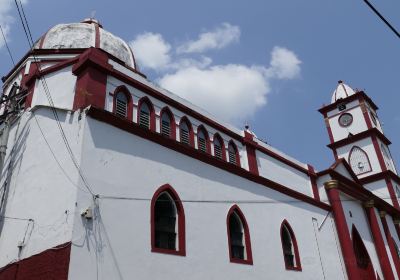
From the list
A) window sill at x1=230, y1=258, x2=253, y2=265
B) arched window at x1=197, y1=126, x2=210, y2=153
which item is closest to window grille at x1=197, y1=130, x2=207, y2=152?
arched window at x1=197, y1=126, x2=210, y2=153

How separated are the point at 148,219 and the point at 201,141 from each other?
14.1 feet

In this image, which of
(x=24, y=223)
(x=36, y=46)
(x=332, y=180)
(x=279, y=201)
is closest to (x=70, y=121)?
(x=24, y=223)

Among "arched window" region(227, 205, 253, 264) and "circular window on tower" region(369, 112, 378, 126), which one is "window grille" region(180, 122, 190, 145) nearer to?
"arched window" region(227, 205, 253, 264)

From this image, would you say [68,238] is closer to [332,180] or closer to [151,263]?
[151,263]

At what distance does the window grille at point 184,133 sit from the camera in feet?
40.9

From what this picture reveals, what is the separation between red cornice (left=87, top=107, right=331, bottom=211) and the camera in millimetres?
9617

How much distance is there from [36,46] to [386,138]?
24514 millimetres

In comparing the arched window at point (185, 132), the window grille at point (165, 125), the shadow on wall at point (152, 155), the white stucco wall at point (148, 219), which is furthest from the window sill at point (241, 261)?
the window grille at point (165, 125)

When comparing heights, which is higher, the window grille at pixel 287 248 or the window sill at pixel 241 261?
the window grille at pixel 287 248

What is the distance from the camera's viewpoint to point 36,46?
49.1ft

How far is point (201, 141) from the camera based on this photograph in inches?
518

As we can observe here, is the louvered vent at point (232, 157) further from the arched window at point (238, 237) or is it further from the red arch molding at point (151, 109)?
the red arch molding at point (151, 109)

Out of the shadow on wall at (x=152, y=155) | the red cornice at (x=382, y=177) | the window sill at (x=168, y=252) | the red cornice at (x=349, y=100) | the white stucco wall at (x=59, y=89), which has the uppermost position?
the red cornice at (x=349, y=100)

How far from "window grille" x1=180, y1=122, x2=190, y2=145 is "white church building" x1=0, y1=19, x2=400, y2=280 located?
0.04m
